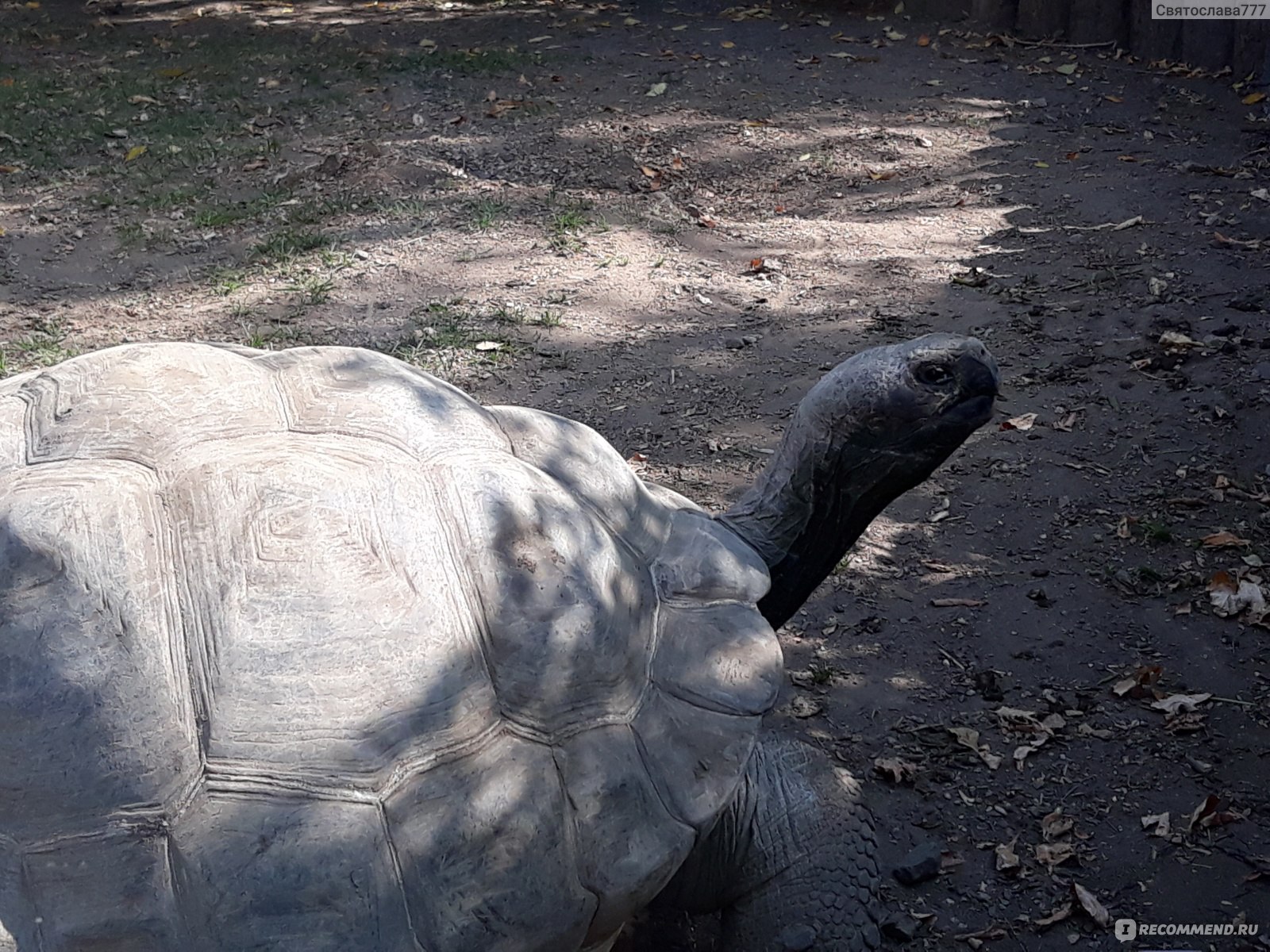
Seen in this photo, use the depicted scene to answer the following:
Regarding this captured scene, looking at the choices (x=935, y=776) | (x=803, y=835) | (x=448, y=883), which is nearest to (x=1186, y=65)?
(x=935, y=776)

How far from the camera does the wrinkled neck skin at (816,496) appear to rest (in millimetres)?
2932

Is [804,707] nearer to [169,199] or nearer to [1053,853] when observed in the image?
[1053,853]

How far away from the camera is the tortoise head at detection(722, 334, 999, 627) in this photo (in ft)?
9.44

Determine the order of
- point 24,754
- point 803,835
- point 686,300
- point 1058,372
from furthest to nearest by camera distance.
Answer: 1. point 686,300
2. point 1058,372
3. point 803,835
4. point 24,754

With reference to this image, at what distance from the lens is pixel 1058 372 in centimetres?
506

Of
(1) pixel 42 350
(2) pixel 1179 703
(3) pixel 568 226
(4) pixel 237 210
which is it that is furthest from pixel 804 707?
(4) pixel 237 210

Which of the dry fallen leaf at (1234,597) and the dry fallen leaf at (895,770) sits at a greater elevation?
the dry fallen leaf at (1234,597)

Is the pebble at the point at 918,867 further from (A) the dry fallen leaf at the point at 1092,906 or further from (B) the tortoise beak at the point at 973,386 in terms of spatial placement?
(B) the tortoise beak at the point at 973,386

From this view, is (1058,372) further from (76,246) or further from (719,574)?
(76,246)

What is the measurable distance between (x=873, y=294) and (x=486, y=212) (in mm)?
2198

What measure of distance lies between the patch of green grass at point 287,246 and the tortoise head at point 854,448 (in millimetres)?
3810

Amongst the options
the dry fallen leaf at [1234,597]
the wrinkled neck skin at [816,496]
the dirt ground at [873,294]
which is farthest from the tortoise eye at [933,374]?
the dry fallen leaf at [1234,597]

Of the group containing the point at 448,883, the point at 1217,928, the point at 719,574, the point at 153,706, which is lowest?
the point at 1217,928

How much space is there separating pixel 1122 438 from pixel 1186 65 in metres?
5.76
